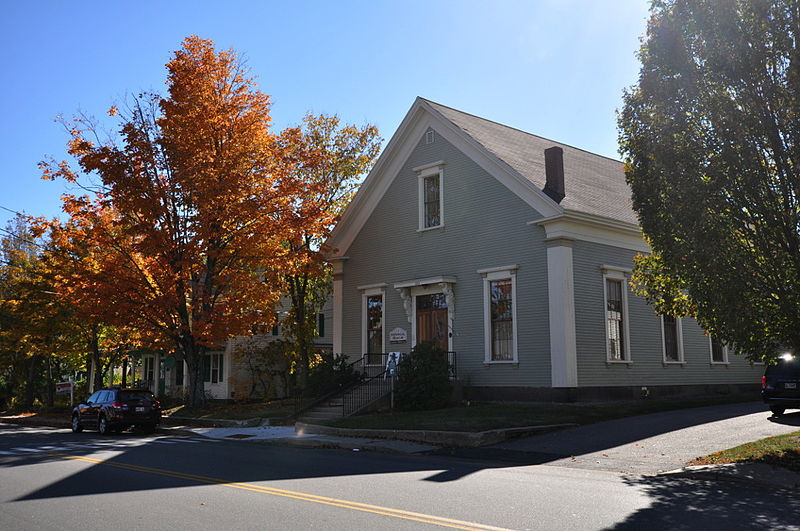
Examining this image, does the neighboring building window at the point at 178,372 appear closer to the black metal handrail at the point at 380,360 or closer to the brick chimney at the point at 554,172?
the black metal handrail at the point at 380,360

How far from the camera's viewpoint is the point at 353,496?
336 inches

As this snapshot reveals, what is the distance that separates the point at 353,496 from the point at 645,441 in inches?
309

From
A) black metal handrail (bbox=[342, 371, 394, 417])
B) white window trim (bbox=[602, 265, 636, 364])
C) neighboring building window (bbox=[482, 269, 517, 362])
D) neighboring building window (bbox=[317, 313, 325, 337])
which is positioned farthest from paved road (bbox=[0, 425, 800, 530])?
neighboring building window (bbox=[317, 313, 325, 337])

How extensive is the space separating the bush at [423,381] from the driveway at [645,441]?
5300 mm

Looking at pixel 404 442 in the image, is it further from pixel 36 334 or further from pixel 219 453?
pixel 36 334

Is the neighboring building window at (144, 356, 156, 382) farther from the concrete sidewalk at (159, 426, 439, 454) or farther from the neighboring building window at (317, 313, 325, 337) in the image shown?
the concrete sidewalk at (159, 426, 439, 454)

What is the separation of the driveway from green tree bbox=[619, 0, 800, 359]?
2.45 meters

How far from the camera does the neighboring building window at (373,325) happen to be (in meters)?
25.7

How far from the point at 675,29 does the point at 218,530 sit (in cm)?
1129

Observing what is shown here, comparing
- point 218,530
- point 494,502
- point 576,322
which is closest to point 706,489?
point 494,502

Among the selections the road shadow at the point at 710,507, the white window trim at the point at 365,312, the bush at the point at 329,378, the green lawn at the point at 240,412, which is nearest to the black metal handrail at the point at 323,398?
the bush at the point at 329,378

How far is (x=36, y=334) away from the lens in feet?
→ 111

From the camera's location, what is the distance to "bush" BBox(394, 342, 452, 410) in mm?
20406

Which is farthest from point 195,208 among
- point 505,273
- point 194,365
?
point 505,273
